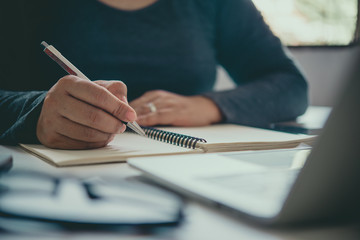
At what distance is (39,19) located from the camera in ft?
3.11

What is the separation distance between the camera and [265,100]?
3.10 ft

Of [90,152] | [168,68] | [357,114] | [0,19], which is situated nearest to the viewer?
[357,114]

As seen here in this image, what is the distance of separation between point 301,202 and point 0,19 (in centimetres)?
88

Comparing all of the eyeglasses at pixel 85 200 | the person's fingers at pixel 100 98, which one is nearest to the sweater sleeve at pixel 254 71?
the person's fingers at pixel 100 98

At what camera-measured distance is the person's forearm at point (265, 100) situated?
881mm

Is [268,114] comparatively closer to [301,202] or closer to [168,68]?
[168,68]

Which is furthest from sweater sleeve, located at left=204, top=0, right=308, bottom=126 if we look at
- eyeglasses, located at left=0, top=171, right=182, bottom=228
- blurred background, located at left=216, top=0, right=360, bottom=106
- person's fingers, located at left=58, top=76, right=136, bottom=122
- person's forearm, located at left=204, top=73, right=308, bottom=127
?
eyeglasses, located at left=0, top=171, right=182, bottom=228

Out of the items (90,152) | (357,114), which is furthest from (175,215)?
(90,152)

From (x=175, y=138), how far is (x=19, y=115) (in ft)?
0.87

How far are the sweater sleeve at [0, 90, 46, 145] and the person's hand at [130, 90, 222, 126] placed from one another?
0.70ft

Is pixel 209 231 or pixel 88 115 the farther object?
pixel 88 115

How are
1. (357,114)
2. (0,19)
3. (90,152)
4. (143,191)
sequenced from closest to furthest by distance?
(357,114) → (143,191) → (90,152) → (0,19)

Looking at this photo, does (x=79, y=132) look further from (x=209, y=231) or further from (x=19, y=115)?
(x=209, y=231)

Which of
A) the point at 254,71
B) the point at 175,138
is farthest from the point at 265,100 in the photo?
the point at 175,138
